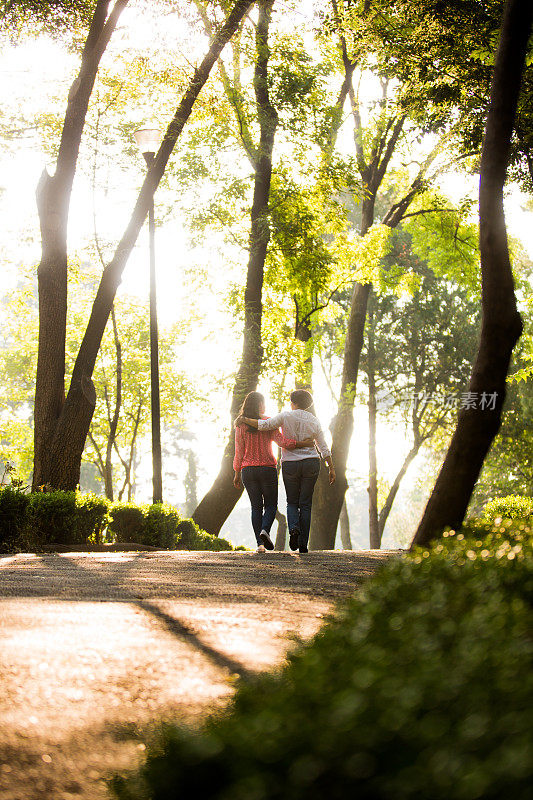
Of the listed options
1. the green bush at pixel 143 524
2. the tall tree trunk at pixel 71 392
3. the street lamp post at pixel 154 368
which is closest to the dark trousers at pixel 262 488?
the tall tree trunk at pixel 71 392

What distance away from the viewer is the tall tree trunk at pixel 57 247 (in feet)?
46.4

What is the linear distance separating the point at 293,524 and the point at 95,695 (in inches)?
272

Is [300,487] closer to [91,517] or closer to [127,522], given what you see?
[91,517]

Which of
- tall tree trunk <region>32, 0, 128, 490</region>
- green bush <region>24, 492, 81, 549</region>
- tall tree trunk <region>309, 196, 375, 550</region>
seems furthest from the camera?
tall tree trunk <region>309, 196, 375, 550</region>

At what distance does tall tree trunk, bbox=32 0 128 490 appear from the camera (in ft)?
46.4

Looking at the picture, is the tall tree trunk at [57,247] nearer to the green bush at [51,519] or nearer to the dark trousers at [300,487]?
the green bush at [51,519]

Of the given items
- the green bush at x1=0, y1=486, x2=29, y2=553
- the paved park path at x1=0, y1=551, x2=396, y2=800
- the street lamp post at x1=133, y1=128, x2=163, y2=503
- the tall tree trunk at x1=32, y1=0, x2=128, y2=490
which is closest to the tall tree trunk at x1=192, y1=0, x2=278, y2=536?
the street lamp post at x1=133, y1=128, x2=163, y2=503

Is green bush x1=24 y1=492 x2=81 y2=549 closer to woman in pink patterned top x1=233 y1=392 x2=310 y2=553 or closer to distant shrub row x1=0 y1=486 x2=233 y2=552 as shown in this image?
distant shrub row x1=0 y1=486 x2=233 y2=552

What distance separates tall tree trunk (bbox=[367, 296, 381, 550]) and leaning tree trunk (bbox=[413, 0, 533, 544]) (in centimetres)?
2321

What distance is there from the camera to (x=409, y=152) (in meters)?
24.7

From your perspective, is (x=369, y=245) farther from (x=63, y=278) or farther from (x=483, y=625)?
(x=483, y=625)

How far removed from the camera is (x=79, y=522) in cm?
1249

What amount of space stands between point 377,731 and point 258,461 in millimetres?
8415

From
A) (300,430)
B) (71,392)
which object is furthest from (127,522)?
(300,430)
